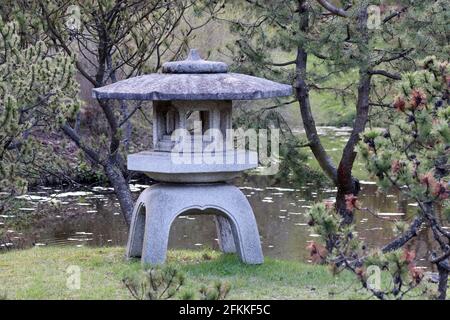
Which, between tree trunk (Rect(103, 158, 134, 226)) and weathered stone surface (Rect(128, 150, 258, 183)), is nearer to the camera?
weathered stone surface (Rect(128, 150, 258, 183))

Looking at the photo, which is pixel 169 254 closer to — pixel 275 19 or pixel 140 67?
pixel 140 67

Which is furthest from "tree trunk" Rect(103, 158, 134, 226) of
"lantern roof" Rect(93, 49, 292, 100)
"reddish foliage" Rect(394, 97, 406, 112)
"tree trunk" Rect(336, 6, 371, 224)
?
"reddish foliage" Rect(394, 97, 406, 112)

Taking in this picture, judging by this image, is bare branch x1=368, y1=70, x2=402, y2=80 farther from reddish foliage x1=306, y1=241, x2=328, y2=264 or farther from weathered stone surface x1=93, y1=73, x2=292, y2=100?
reddish foliage x1=306, y1=241, x2=328, y2=264

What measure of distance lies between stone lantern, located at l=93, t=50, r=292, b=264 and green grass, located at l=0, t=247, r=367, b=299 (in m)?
0.27

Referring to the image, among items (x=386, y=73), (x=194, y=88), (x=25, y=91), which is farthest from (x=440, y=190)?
(x=386, y=73)

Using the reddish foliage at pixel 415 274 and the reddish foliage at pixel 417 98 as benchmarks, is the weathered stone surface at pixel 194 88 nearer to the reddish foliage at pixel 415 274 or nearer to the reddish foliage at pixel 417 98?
the reddish foliage at pixel 417 98

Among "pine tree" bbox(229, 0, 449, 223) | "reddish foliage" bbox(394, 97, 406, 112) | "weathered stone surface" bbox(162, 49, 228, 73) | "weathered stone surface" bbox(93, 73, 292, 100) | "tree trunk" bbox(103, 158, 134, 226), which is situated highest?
"pine tree" bbox(229, 0, 449, 223)

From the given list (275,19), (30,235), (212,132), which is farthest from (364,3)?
(30,235)

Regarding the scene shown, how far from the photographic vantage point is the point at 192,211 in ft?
23.7

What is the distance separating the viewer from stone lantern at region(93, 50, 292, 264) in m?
6.96

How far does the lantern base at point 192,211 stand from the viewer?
7070 mm

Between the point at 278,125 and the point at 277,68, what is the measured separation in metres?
0.80

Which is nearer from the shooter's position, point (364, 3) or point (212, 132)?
point (212, 132)

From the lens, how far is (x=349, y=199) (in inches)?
183
